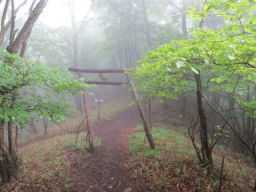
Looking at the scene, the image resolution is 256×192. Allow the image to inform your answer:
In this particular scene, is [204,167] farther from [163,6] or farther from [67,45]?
[67,45]

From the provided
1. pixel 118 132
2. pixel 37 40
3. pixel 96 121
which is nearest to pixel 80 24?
pixel 37 40

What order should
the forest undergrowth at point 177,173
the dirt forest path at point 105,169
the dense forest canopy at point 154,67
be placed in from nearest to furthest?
the dense forest canopy at point 154,67 → the forest undergrowth at point 177,173 → the dirt forest path at point 105,169

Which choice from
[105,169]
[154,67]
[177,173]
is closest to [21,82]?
[154,67]

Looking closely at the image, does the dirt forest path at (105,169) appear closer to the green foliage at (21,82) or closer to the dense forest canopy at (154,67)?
the dense forest canopy at (154,67)

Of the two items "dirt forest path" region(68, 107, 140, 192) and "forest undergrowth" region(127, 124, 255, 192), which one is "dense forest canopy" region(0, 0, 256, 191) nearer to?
"forest undergrowth" region(127, 124, 255, 192)

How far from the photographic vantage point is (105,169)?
6.09 meters

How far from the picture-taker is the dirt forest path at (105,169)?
504cm

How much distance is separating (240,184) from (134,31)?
1742 cm

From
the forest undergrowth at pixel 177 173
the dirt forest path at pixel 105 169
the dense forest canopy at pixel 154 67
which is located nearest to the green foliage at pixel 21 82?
the dense forest canopy at pixel 154 67

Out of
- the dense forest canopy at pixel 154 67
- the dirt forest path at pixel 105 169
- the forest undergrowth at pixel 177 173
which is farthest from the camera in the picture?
the dirt forest path at pixel 105 169

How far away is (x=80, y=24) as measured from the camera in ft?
59.7

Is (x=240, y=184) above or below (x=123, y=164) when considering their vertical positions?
above

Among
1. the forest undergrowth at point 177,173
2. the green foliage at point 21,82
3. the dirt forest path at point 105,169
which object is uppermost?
the green foliage at point 21,82

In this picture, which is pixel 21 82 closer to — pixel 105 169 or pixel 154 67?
pixel 154 67
